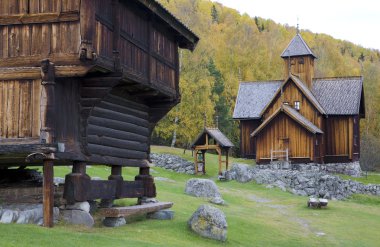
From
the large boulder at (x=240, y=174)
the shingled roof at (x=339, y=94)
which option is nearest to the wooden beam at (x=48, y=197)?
the large boulder at (x=240, y=174)

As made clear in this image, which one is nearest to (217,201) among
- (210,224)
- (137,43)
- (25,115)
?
(210,224)

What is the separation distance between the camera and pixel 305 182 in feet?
132

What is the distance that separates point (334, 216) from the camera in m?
28.6

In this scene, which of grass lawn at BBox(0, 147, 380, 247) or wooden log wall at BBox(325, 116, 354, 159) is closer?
grass lawn at BBox(0, 147, 380, 247)

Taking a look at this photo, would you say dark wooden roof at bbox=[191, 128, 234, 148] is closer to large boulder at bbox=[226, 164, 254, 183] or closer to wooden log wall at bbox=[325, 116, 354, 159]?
large boulder at bbox=[226, 164, 254, 183]

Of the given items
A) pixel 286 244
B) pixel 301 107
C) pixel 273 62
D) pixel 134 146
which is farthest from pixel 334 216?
pixel 273 62

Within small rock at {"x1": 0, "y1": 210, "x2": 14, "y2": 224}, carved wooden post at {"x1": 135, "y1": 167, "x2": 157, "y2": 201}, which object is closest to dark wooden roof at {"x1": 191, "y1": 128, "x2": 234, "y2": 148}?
carved wooden post at {"x1": 135, "y1": 167, "x2": 157, "y2": 201}

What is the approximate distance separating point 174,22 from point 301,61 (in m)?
35.7

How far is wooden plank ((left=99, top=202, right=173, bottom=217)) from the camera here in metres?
16.9

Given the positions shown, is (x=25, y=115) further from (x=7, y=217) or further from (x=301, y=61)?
(x=301, y=61)

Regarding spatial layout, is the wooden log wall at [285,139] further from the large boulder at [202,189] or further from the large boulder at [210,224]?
the large boulder at [210,224]

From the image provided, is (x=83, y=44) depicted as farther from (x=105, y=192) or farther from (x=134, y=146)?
(x=134, y=146)

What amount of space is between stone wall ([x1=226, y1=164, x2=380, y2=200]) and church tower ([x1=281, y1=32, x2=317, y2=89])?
14024 mm

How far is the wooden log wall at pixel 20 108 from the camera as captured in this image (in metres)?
14.6
